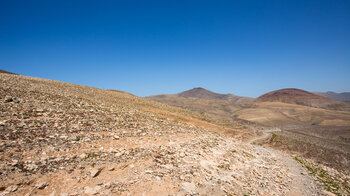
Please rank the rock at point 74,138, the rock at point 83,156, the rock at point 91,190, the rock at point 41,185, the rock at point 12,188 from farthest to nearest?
the rock at point 74,138
the rock at point 83,156
the rock at point 91,190
the rock at point 41,185
the rock at point 12,188

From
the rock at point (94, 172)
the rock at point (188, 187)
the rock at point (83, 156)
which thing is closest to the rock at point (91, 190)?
the rock at point (94, 172)

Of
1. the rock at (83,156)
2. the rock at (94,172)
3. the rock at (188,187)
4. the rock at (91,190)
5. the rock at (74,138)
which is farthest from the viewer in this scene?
the rock at (74,138)

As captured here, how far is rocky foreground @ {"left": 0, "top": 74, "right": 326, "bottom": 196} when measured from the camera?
685 cm

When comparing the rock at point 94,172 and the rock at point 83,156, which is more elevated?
the rock at point 83,156

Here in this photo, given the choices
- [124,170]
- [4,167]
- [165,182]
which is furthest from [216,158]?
[4,167]

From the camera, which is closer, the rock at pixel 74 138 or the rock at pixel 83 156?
the rock at pixel 83 156

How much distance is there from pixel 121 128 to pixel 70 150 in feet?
17.3

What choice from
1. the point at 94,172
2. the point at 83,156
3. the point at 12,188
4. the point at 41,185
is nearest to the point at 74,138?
the point at 83,156

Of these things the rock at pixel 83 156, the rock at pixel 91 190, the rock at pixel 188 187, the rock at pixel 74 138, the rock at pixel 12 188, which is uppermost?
the rock at pixel 74 138

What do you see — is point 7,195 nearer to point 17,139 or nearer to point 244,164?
point 17,139

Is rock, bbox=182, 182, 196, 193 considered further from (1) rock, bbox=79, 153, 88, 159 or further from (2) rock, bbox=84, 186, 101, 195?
(1) rock, bbox=79, 153, 88, 159

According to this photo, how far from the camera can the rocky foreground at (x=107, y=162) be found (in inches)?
270

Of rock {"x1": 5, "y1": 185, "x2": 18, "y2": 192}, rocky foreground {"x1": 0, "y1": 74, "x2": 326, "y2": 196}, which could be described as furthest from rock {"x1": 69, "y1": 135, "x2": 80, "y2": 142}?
rock {"x1": 5, "y1": 185, "x2": 18, "y2": 192}

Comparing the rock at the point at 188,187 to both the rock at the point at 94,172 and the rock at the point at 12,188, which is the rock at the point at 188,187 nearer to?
the rock at the point at 94,172
